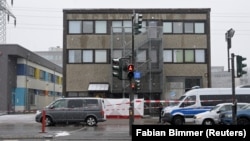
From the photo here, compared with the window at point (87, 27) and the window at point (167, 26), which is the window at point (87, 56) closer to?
the window at point (87, 27)

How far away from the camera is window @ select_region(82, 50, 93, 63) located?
4694cm

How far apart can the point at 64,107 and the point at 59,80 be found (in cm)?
5529

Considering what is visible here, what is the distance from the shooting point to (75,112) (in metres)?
30.4

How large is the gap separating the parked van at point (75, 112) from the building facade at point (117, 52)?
15.3 metres

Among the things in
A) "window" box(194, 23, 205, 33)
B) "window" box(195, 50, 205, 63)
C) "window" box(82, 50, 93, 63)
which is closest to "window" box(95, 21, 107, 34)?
"window" box(82, 50, 93, 63)

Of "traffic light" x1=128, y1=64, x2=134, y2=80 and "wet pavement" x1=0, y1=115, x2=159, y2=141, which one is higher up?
"traffic light" x1=128, y1=64, x2=134, y2=80

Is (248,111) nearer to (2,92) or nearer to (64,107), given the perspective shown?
(64,107)

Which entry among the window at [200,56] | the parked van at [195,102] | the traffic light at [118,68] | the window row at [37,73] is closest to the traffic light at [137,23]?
the traffic light at [118,68]

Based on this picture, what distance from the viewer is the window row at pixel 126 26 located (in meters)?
46.8

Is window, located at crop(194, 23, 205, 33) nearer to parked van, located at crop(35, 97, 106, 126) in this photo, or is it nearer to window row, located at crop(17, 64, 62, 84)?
parked van, located at crop(35, 97, 106, 126)

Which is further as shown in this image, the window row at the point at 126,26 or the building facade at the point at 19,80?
the building facade at the point at 19,80

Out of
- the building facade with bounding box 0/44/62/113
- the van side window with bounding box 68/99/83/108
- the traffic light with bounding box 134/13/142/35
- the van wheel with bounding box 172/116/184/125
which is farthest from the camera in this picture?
the building facade with bounding box 0/44/62/113

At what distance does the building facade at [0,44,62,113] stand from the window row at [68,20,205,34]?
30.7 ft

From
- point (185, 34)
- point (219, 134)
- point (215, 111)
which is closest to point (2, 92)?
point (185, 34)
